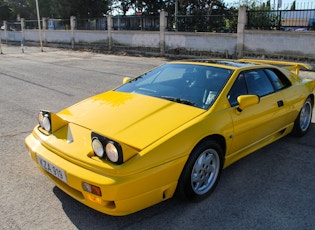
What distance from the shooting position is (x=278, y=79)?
453cm

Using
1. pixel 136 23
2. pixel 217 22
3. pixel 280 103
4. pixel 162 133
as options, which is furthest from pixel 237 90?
pixel 136 23

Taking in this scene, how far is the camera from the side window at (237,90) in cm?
357

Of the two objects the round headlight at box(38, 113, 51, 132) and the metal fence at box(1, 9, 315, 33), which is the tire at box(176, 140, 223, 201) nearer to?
the round headlight at box(38, 113, 51, 132)

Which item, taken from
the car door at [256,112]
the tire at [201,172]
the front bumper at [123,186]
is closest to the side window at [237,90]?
the car door at [256,112]

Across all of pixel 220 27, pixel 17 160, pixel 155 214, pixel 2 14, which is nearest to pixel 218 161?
pixel 155 214

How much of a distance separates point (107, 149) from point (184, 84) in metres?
1.52

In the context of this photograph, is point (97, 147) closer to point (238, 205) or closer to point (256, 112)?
point (238, 205)

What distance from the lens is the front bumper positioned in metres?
2.52

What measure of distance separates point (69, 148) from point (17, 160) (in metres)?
1.60

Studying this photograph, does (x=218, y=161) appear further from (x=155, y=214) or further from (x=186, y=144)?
(x=155, y=214)

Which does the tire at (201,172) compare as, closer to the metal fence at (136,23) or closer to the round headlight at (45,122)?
the round headlight at (45,122)

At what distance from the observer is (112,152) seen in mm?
2613

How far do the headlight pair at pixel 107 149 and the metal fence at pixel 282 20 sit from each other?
1391cm

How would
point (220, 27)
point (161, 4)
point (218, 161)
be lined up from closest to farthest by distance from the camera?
1. point (218, 161)
2. point (220, 27)
3. point (161, 4)
